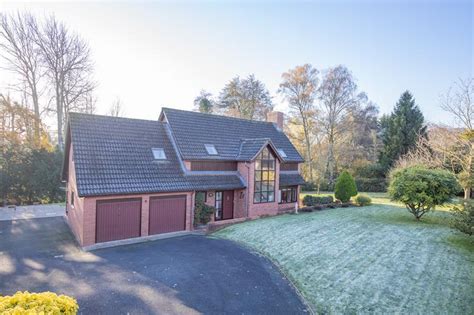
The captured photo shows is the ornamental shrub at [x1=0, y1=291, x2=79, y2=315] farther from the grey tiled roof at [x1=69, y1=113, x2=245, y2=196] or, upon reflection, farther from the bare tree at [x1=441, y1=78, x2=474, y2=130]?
the bare tree at [x1=441, y1=78, x2=474, y2=130]

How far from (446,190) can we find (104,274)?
17.9m

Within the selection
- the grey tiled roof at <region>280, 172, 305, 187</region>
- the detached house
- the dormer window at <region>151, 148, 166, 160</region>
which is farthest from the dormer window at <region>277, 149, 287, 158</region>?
the dormer window at <region>151, 148, 166, 160</region>

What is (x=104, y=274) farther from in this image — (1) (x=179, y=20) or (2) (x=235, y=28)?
(2) (x=235, y=28)

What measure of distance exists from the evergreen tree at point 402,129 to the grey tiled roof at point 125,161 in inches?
1009

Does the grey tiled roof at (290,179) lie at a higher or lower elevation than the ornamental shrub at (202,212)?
higher

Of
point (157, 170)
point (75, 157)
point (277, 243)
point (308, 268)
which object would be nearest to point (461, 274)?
point (308, 268)

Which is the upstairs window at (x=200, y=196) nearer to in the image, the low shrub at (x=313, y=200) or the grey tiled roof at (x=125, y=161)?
the grey tiled roof at (x=125, y=161)

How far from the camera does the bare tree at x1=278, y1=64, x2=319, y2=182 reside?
33.9 metres

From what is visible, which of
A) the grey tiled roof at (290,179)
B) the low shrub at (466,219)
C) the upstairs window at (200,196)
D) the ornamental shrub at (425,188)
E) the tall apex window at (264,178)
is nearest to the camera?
the low shrub at (466,219)

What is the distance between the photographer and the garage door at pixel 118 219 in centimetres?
1282

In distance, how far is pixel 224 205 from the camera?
18078mm

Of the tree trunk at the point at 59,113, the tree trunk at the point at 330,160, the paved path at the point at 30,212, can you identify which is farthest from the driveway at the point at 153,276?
the tree trunk at the point at 330,160

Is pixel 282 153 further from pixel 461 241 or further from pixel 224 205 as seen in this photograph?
pixel 461 241

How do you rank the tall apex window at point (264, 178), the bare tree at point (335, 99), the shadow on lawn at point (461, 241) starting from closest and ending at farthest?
1. the shadow on lawn at point (461, 241)
2. the tall apex window at point (264, 178)
3. the bare tree at point (335, 99)
